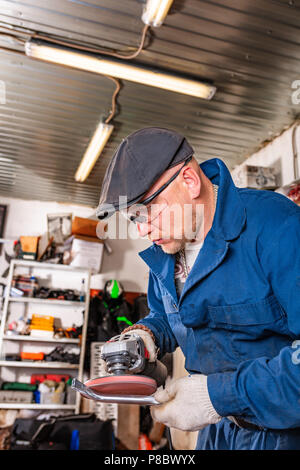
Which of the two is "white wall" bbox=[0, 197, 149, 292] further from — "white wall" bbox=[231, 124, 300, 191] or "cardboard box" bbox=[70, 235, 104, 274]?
"white wall" bbox=[231, 124, 300, 191]

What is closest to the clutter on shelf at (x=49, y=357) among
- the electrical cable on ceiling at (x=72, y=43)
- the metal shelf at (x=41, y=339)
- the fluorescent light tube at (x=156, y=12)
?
the metal shelf at (x=41, y=339)

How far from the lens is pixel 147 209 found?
1060 mm

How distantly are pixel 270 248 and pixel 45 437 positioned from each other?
3.42 metres

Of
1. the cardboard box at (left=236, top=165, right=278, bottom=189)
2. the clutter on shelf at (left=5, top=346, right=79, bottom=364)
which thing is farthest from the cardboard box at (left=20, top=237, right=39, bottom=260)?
the cardboard box at (left=236, top=165, right=278, bottom=189)

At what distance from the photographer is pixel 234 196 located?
108cm

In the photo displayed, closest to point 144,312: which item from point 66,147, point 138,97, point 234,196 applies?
point 66,147

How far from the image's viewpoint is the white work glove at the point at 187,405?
0.92 meters

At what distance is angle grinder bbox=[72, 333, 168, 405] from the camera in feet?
3.12

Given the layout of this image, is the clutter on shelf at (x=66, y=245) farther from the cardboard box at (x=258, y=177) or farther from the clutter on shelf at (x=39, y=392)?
the cardboard box at (x=258, y=177)

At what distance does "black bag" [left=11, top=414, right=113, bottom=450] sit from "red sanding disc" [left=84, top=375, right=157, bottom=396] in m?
2.98

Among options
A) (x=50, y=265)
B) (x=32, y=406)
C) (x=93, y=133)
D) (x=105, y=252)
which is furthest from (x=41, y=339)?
(x=93, y=133)

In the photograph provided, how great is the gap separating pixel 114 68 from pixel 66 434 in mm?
3348

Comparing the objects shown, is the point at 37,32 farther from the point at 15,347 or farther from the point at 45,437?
the point at 15,347

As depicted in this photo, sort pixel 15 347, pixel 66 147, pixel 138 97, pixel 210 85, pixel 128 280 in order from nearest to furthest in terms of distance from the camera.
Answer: pixel 210 85
pixel 138 97
pixel 66 147
pixel 15 347
pixel 128 280
